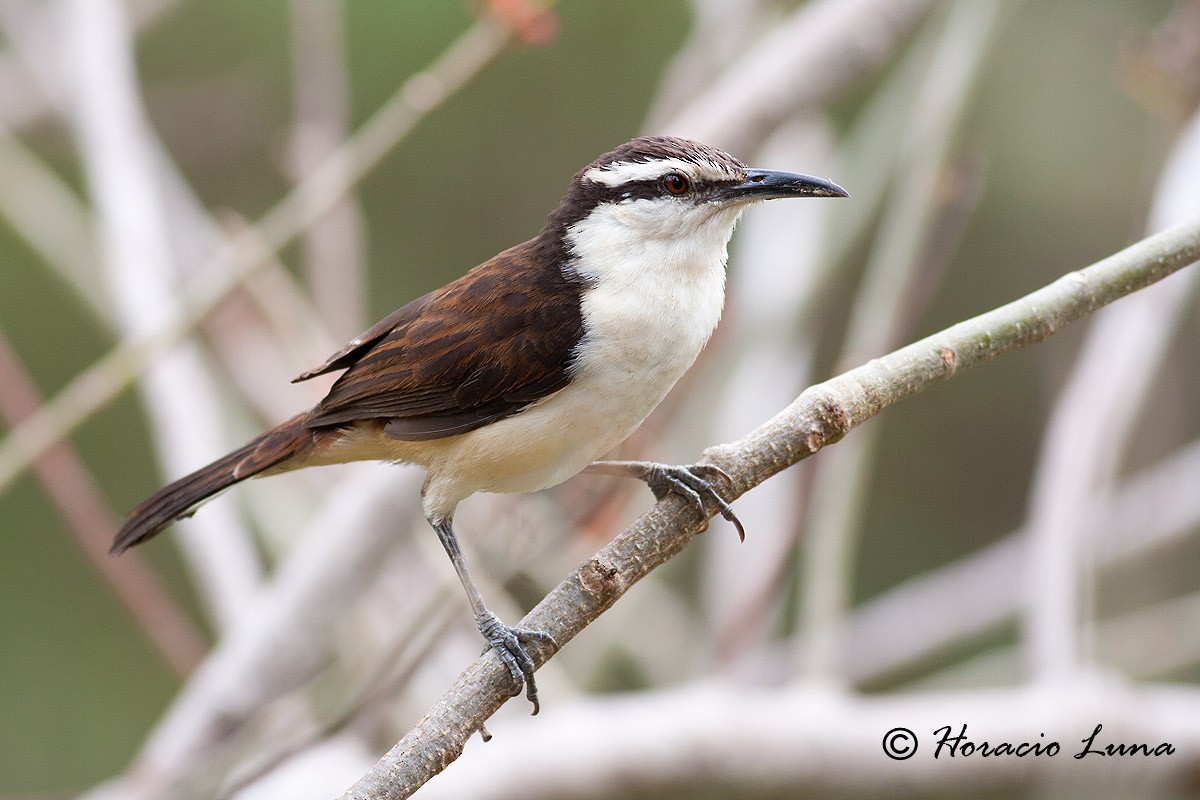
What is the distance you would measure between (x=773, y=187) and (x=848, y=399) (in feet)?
2.17

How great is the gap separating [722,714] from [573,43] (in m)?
4.04

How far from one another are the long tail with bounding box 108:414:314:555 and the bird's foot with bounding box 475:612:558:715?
61cm

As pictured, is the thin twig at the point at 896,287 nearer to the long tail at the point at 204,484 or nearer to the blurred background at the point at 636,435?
the blurred background at the point at 636,435

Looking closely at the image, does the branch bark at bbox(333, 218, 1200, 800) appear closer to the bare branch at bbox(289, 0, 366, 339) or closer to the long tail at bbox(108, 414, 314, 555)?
the long tail at bbox(108, 414, 314, 555)

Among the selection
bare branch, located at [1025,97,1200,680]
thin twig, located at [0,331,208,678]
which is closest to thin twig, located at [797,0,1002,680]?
bare branch, located at [1025,97,1200,680]

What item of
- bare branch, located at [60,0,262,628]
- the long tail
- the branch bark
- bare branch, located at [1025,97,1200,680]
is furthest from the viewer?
bare branch, located at [60,0,262,628]

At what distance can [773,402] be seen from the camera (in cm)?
420

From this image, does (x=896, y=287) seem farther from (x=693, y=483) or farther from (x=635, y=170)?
(x=693, y=483)

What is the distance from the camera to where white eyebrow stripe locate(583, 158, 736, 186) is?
263 centimetres

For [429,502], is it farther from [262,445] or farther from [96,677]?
[96,677]

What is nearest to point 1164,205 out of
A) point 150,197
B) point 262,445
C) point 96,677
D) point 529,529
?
point 529,529

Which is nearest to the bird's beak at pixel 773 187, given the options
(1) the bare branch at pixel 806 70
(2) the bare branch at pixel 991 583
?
(1) the bare branch at pixel 806 70

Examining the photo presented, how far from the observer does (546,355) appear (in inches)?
101

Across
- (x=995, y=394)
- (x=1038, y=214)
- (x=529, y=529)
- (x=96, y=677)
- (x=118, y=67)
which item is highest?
(x=1038, y=214)
